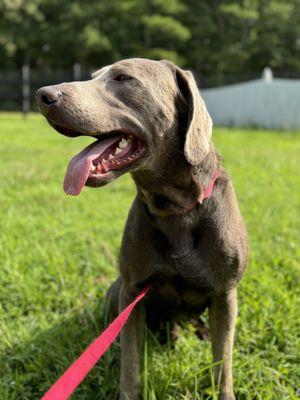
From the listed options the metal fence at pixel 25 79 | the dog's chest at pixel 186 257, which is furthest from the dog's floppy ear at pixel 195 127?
the metal fence at pixel 25 79

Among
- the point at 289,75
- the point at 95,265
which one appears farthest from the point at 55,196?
the point at 289,75

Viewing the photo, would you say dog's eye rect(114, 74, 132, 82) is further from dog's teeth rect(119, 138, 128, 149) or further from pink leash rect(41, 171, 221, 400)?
pink leash rect(41, 171, 221, 400)

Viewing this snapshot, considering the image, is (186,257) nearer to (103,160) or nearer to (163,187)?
(163,187)

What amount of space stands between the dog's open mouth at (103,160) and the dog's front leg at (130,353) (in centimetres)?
63

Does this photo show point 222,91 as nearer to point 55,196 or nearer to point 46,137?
point 46,137

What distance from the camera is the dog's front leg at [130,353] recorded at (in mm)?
1972

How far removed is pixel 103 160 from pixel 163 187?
1.11 feet

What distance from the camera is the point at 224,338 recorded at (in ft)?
6.63

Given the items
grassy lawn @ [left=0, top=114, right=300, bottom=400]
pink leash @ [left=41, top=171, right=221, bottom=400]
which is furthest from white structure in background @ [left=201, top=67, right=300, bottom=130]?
pink leash @ [left=41, top=171, right=221, bottom=400]

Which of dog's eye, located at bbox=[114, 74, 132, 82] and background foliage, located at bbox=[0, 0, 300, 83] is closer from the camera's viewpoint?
dog's eye, located at bbox=[114, 74, 132, 82]

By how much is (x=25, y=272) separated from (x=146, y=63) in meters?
1.81

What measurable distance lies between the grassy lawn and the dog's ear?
A: 2.89 feet

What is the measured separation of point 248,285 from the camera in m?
2.92

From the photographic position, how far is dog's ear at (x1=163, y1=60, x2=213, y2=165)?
5.78 feet
